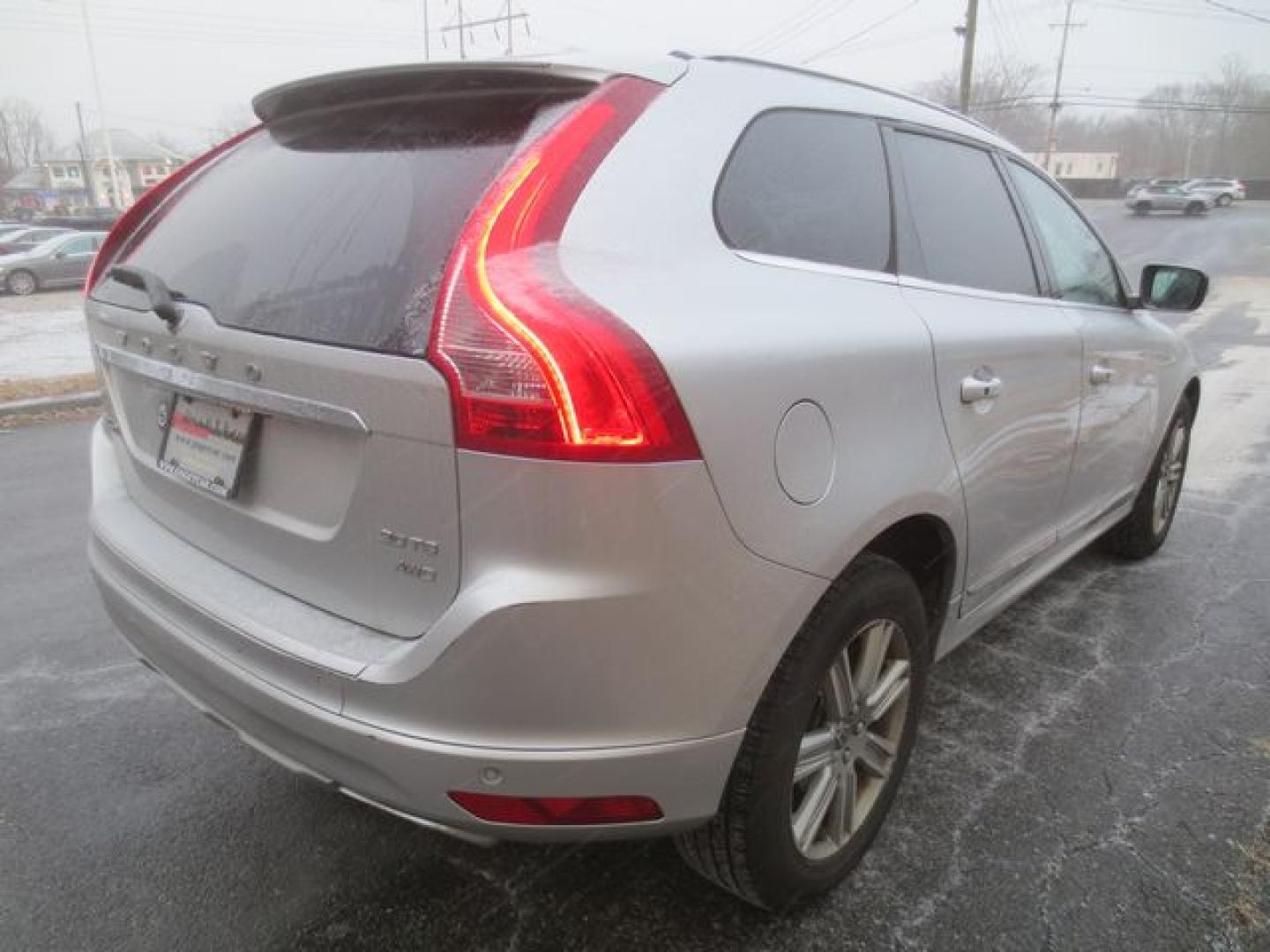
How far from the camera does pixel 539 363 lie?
55.4 inches

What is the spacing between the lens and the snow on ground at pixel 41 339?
357 inches

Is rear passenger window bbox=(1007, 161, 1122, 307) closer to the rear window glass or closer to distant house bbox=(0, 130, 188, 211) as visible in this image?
the rear window glass

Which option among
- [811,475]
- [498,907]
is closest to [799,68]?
[811,475]

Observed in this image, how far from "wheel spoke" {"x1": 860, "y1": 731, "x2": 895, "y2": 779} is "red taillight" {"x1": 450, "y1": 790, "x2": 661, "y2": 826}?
27.7 inches

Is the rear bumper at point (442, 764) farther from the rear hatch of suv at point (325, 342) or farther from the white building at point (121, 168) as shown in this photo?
the white building at point (121, 168)

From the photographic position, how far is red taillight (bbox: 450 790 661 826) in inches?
60.6

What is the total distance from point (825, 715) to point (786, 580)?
48 centimetres

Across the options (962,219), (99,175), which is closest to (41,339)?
(962,219)

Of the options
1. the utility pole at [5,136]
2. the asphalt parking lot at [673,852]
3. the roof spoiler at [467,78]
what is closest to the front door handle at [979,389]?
the roof spoiler at [467,78]

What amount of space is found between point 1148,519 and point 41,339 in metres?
12.3

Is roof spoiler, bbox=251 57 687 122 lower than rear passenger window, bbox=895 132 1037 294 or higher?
higher

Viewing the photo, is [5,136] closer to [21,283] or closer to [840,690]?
[21,283]

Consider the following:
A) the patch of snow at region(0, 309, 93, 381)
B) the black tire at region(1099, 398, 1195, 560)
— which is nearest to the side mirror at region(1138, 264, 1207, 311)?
the black tire at region(1099, 398, 1195, 560)

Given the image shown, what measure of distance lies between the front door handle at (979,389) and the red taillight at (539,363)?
988 mm
